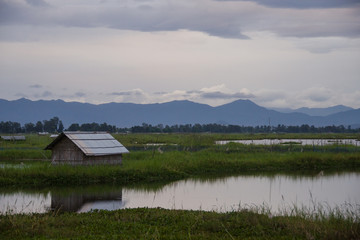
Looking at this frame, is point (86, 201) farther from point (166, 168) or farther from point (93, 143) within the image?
point (166, 168)

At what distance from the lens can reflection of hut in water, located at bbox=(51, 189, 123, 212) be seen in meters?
13.9

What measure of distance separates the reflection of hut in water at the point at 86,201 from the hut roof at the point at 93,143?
12.6 feet

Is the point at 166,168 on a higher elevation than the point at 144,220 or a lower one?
higher

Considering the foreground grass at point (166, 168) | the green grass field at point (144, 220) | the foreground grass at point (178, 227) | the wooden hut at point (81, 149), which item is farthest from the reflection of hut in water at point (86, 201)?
the wooden hut at point (81, 149)

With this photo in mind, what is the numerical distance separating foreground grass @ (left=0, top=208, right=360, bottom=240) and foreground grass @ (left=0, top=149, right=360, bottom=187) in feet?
26.9

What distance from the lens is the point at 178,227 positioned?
383 inches

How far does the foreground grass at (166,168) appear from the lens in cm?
1844

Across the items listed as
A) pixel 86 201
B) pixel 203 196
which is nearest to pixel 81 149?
pixel 86 201

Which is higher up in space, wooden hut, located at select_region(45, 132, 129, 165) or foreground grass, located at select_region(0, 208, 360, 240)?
wooden hut, located at select_region(45, 132, 129, 165)

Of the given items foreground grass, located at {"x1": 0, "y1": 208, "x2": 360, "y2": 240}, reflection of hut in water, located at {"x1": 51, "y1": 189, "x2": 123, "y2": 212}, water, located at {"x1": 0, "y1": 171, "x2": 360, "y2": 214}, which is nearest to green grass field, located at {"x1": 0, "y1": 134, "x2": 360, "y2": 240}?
foreground grass, located at {"x1": 0, "y1": 208, "x2": 360, "y2": 240}

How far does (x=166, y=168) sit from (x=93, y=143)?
12.7 ft

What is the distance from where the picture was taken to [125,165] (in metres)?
21.7

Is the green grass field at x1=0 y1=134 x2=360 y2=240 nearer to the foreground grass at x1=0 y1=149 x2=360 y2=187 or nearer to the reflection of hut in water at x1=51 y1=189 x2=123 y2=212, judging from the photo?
the foreground grass at x1=0 y1=149 x2=360 y2=187

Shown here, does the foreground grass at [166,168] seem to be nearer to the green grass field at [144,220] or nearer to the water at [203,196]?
the green grass field at [144,220]
